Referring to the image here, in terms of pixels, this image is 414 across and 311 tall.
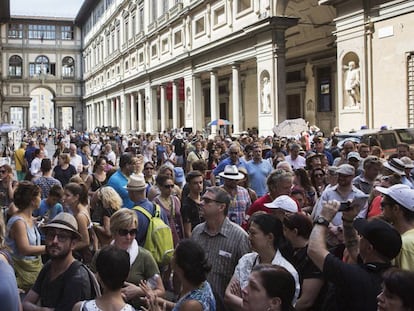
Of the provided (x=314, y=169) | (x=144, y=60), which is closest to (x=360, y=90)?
(x=314, y=169)

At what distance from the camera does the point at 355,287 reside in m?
3.39

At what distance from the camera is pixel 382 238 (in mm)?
3398

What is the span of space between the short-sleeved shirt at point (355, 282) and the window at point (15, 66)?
85298 millimetres

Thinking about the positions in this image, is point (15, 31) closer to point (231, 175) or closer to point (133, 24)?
point (133, 24)

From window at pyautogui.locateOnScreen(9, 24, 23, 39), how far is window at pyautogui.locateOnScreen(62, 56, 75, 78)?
24.6 ft

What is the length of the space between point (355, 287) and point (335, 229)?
4.92 feet

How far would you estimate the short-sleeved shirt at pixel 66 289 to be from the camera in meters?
3.84

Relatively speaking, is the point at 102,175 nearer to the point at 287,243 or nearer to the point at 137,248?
the point at 137,248

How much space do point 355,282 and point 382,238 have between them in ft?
1.08

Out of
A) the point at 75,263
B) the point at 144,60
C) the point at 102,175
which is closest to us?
the point at 75,263

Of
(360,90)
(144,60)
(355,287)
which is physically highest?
(144,60)

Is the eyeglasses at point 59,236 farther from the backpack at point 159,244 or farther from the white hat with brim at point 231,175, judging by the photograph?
the white hat with brim at point 231,175

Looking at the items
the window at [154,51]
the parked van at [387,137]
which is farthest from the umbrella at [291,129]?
the window at [154,51]

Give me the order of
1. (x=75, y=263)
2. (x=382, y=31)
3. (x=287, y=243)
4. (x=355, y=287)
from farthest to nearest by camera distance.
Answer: (x=382, y=31) < (x=287, y=243) < (x=75, y=263) < (x=355, y=287)
